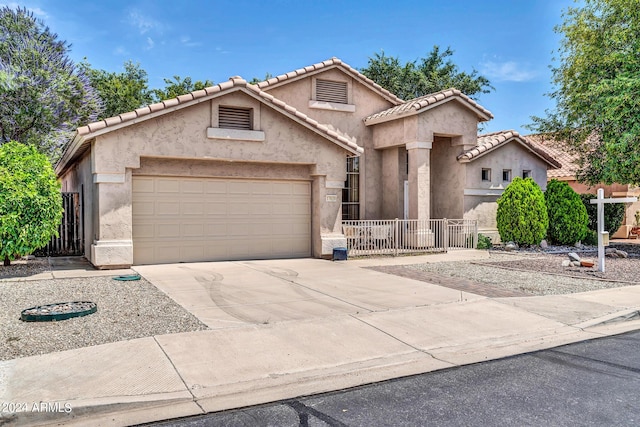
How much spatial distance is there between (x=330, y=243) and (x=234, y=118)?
4591 millimetres

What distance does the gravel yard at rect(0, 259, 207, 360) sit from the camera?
21.1 feet

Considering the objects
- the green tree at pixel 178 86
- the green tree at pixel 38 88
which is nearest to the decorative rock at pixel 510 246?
the green tree at pixel 38 88

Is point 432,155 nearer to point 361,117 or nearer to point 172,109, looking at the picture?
point 361,117

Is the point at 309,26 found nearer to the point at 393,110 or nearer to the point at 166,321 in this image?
the point at 393,110

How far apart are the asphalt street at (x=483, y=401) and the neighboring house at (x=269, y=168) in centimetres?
912

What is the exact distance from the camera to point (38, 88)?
853 inches

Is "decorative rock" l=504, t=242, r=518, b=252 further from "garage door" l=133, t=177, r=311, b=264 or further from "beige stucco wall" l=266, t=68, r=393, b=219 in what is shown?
"garage door" l=133, t=177, r=311, b=264

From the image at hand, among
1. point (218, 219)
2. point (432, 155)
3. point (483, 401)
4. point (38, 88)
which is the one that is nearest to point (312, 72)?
point (432, 155)

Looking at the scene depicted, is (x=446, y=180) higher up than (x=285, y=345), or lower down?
higher up

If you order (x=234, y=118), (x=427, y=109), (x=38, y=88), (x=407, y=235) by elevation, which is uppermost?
(x=38, y=88)

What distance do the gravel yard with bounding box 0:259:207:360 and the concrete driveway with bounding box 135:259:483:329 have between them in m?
0.42

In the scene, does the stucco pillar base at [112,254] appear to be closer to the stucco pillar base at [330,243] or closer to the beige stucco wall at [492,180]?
the stucco pillar base at [330,243]

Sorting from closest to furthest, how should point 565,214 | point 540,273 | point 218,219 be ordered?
point 540,273, point 218,219, point 565,214

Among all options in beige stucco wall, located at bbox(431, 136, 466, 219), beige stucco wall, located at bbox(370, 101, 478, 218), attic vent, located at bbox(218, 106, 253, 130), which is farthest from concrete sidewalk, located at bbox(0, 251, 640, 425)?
beige stucco wall, located at bbox(431, 136, 466, 219)
